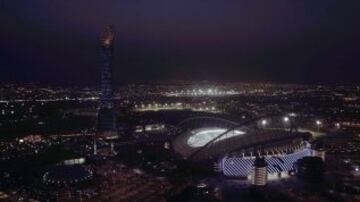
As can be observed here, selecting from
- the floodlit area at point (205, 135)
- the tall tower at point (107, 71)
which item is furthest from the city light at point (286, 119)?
the tall tower at point (107, 71)

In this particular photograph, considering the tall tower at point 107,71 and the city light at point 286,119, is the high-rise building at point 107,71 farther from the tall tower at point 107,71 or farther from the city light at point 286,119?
the city light at point 286,119

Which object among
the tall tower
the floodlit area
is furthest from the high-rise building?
the floodlit area

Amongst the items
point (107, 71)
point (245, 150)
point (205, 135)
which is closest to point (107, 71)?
point (107, 71)

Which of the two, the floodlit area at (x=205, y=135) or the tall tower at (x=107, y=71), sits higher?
the tall tower at (x=107, y=71)

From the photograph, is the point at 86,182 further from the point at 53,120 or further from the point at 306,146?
the point at 53,120

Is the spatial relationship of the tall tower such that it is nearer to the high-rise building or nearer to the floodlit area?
the high-rise building

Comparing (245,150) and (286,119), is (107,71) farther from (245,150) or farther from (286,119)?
(245,150)

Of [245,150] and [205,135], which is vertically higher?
[205,135]

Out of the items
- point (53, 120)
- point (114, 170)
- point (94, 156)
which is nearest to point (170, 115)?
point (53, 120)

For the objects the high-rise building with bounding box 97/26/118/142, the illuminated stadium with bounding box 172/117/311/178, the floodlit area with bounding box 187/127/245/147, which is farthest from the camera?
the high-rise building with bounding box 97/26/118/142
